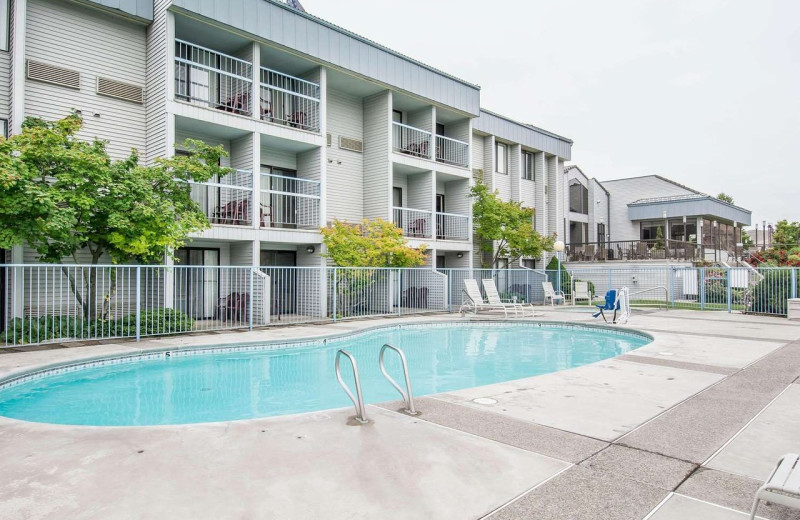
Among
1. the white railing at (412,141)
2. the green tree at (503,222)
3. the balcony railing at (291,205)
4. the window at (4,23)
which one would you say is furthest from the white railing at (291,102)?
the green tree at (503,222)

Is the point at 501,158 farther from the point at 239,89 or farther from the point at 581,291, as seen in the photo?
the point at 239,89

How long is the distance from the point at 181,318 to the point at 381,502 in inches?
403

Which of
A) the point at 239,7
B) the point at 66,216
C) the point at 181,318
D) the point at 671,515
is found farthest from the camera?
the point at 239,7

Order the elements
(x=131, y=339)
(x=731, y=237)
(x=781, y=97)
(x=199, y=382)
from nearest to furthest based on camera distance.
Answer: (x=199, y=382), (x=131, y=339), (x=781, y=97), (x=731, y=237)

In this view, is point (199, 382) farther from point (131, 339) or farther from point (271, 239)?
point (271, 239)

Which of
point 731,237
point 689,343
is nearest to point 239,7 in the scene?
point 689,343

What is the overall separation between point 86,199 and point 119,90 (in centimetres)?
505

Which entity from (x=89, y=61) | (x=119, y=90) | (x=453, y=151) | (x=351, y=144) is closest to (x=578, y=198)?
(x=453, y=151)

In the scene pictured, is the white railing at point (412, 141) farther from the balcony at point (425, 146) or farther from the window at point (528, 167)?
the window at point (528, 167)

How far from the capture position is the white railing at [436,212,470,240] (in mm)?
21703

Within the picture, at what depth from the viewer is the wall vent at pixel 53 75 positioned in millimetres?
12047

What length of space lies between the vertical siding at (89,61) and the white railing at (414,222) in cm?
963

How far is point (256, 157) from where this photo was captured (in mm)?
15023

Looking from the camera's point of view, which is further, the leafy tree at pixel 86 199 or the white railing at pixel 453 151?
the white railing at pixel 453 151
